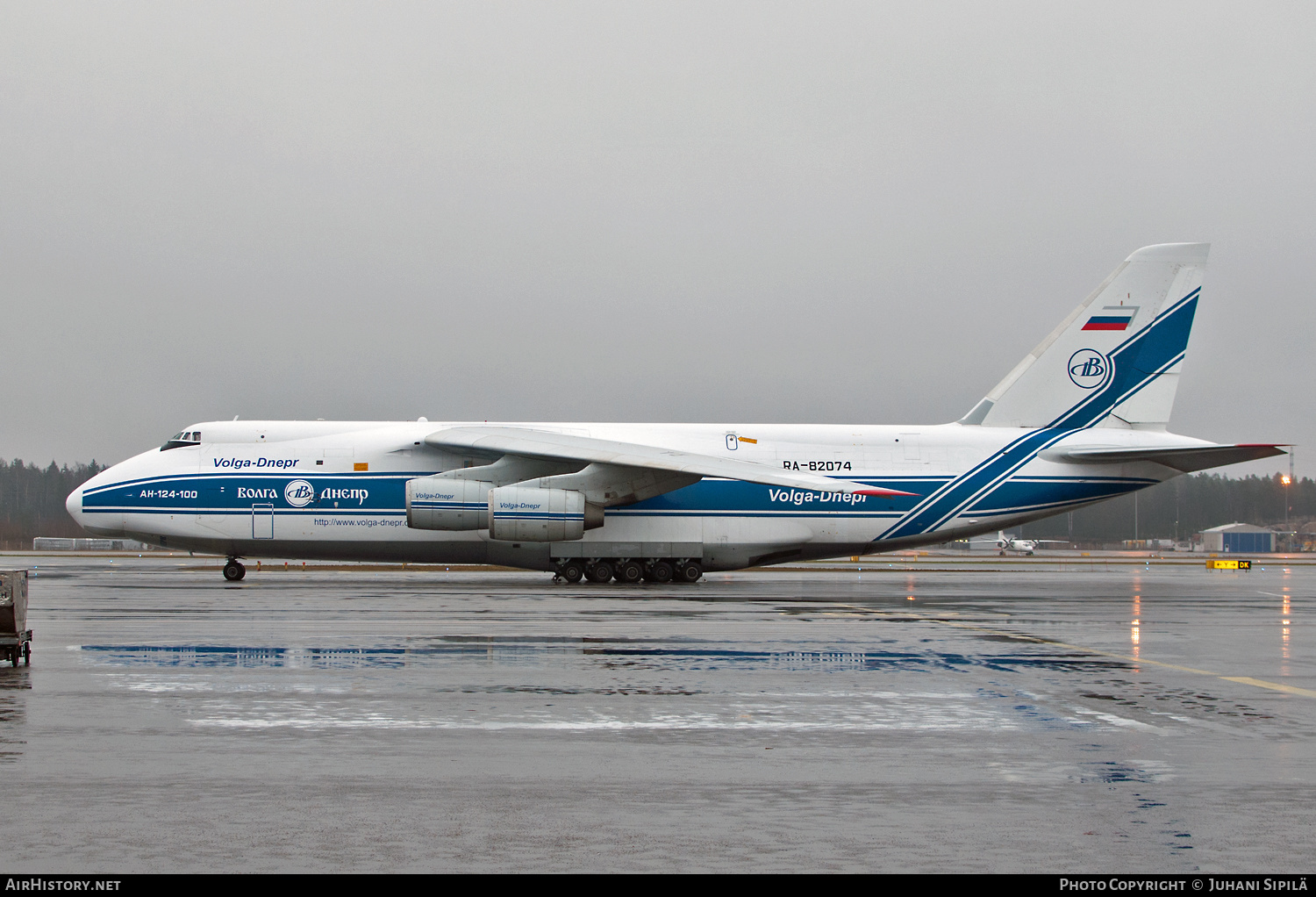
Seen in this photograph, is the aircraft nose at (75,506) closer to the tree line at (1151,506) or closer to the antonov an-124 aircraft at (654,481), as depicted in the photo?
the antonov an-124 aircraft at (654,481)

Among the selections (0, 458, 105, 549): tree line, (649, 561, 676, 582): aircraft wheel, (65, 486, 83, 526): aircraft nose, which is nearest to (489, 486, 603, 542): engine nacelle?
(649, 561, 676, 582): aircraft wheel

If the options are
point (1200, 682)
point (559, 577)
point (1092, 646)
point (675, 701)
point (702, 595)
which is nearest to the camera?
point (675, 701)

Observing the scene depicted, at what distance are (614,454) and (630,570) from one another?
374 cm

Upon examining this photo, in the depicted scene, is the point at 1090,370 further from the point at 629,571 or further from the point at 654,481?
the point at 629,571

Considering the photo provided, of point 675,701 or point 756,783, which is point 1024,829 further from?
point 675,701

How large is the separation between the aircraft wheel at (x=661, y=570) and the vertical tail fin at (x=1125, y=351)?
9.80m

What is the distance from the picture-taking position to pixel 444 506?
2650 cm

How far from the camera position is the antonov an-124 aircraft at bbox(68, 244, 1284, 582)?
2697 centimetres

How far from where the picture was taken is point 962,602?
70.3 feet

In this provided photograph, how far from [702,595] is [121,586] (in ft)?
40.8

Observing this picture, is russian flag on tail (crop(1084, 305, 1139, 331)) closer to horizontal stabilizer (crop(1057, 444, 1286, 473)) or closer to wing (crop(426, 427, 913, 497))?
horizontal stabilizer (crop(1057, 444, 1286, 473))

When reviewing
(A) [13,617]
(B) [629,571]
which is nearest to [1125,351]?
(B) [629,571]

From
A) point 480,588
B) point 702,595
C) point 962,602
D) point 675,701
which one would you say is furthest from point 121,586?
point 675,701

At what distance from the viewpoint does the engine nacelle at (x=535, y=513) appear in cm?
2612
